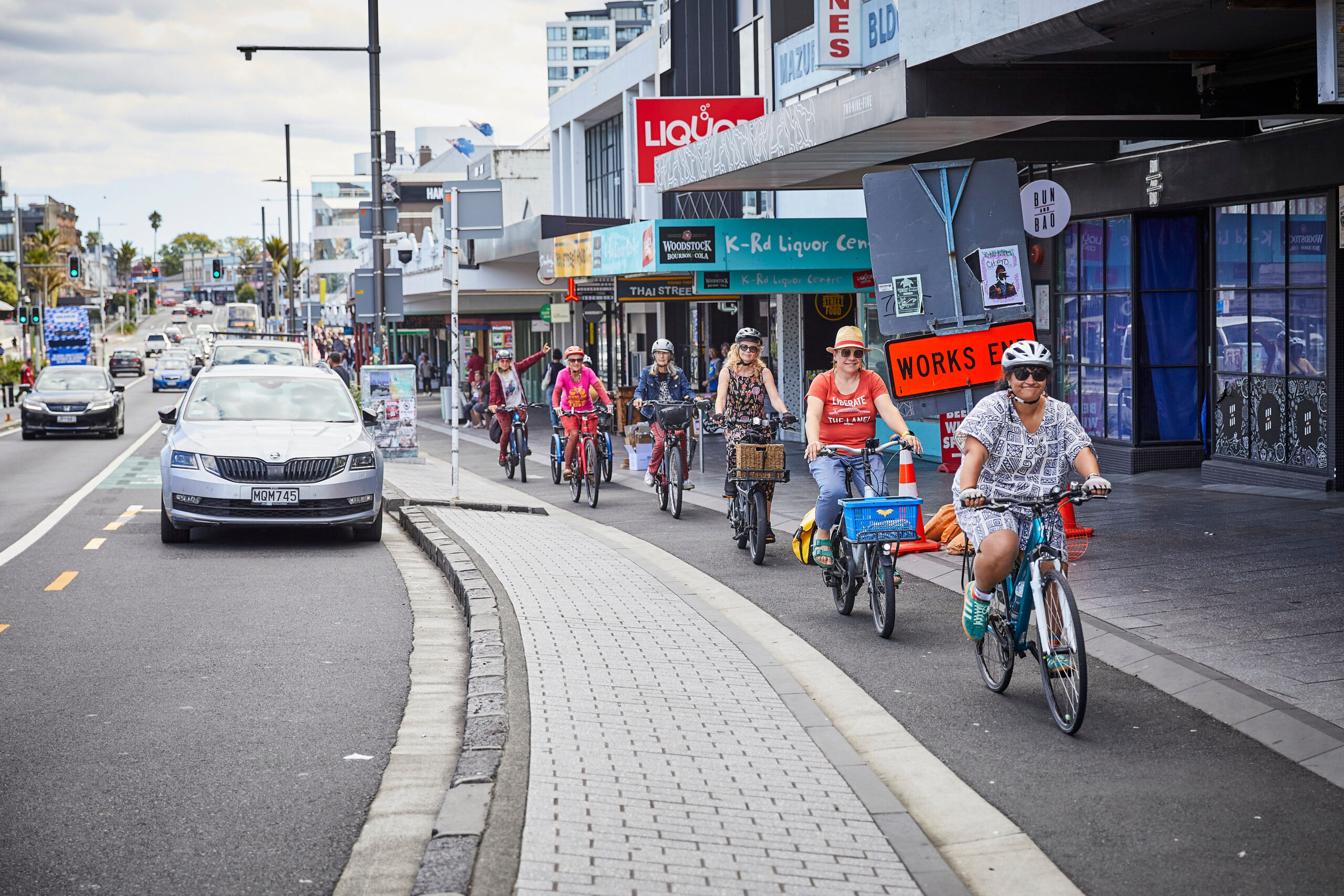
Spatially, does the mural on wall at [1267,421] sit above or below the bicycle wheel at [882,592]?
above

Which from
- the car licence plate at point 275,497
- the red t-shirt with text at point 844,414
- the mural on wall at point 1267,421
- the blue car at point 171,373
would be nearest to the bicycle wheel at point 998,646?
the red t-shirt with text at point 844,414

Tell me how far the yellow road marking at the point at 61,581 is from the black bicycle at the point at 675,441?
19.2 ft

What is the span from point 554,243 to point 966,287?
16.3 metres

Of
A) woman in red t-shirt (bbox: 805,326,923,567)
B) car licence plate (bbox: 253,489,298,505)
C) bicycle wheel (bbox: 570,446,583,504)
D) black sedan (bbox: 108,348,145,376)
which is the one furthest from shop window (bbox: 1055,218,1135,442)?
black sedan (bbox: 108,348,145,376)

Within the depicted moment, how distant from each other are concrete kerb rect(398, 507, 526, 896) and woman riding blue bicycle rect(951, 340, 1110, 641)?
2.33 meters

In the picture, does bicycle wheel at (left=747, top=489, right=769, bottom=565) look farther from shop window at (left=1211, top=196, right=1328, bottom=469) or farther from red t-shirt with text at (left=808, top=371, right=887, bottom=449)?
shop window at (left=1211, top=196, right=1328, bottom=469)

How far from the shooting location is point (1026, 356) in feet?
20.9

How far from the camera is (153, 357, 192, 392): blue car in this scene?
58.4 metres

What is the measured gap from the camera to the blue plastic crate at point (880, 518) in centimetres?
802

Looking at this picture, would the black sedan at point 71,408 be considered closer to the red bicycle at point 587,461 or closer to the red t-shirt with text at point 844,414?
the red bicycle at point 587,461

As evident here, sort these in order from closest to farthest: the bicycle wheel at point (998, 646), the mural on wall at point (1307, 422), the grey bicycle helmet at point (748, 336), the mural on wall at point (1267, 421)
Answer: the bicycle wheel at point (998, 646) → the grey bicycle helmet at point (748, 336) → the mural on wall at point (1307, 422) → the mural on wall at point (1267, 421)

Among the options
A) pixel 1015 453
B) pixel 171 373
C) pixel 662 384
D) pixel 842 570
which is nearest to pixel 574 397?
pixel 662 384

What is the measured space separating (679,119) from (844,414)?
13731mm

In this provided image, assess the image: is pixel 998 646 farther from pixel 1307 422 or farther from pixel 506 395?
pixel 506 395
